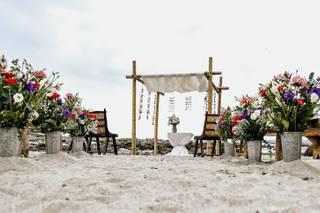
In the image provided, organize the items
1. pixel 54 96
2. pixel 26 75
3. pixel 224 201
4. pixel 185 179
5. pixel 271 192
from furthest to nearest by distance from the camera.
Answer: pixel 54 96 → pixel 26 75 → pixel 185 179 → pixel 271 192 → pixel 224 201

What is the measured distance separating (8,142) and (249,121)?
315 centimetres

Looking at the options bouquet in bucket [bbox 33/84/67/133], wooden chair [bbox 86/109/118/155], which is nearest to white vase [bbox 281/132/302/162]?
bouquet in bucket [bbox 33/84/67/133]

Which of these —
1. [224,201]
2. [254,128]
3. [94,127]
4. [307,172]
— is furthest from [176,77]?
[224,201]

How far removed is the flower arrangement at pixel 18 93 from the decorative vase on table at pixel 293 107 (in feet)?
9.00

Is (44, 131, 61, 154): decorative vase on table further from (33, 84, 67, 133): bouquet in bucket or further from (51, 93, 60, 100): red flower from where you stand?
(51, 93, 60, 100): red flower

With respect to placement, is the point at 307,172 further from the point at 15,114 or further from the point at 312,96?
the point at 15,114

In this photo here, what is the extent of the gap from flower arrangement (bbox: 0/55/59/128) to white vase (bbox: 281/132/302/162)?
2858 mm

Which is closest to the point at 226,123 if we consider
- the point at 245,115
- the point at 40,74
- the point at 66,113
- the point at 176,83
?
the point at 245,115

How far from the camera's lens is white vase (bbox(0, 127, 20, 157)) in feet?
11.9

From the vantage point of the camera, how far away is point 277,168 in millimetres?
3561

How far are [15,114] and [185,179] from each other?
212 cm

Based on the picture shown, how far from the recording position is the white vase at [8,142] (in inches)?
143

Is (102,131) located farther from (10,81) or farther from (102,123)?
(10,81)

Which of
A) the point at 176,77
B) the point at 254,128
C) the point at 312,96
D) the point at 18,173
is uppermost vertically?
the point at 176,77
